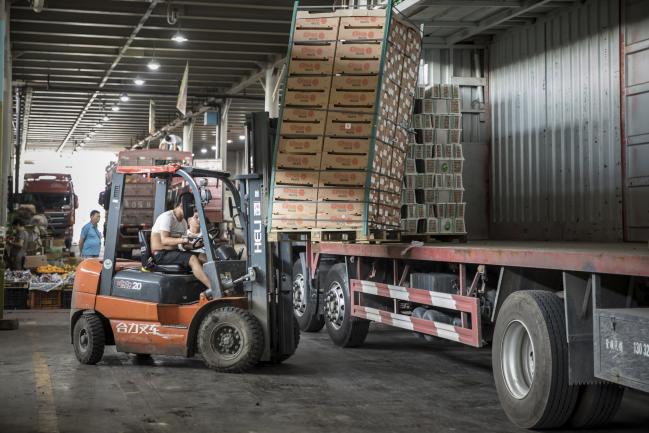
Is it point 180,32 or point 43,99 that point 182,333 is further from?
point 43,99

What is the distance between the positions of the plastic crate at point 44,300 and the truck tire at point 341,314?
6.59 m

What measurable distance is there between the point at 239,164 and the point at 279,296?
135ft

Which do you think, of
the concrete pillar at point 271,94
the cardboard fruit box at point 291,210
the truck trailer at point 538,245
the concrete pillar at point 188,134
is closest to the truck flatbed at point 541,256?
the truck trailer at point 538,245

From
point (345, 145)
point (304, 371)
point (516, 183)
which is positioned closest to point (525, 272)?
point (345, 145)

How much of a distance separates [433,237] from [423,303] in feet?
5.87

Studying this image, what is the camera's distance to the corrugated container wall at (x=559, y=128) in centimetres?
920

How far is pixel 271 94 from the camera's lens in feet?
72.8

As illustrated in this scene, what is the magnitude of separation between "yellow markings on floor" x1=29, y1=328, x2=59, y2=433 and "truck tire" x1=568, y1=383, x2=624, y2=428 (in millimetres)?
3506

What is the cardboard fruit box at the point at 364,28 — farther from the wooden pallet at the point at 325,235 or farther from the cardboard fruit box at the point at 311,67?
the wooden pallet at the point at 325,235

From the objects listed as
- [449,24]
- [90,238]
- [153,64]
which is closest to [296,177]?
[449,24]

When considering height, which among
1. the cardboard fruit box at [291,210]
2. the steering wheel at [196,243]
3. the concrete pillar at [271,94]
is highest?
the concrete pillar at [271,94]

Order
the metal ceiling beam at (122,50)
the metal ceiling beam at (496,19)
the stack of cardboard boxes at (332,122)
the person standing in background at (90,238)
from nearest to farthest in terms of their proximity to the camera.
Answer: the stack of cardboard boxes at (332,122) < the metal ceiling beam at (496,19) < the person standing in background at (90,238) < the metal ceiling beam at (122,50)

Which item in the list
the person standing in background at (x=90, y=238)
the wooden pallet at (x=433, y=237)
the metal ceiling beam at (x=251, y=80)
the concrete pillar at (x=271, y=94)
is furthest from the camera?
the metal ceiling beam at (x=251, y=80)

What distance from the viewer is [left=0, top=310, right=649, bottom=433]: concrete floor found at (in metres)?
5.72
